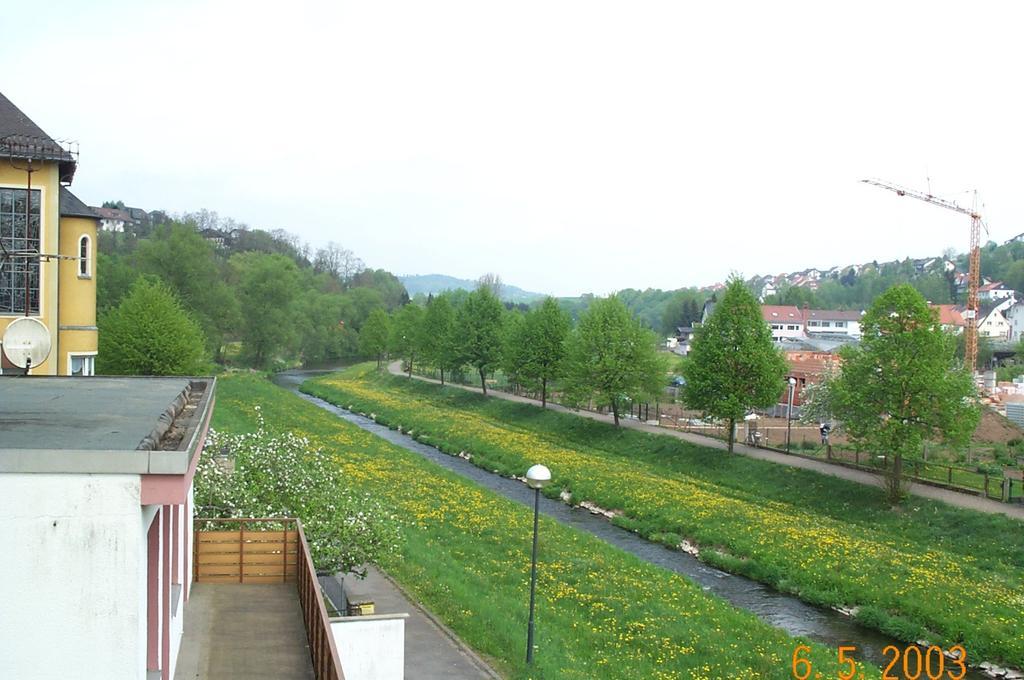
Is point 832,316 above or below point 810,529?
above

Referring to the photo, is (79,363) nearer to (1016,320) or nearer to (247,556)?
(247,556)

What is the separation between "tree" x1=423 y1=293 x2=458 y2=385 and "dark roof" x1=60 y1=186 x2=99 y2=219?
4560cm

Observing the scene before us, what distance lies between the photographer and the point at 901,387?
112ft

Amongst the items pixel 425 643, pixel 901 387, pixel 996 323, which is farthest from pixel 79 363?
pixel 996 323

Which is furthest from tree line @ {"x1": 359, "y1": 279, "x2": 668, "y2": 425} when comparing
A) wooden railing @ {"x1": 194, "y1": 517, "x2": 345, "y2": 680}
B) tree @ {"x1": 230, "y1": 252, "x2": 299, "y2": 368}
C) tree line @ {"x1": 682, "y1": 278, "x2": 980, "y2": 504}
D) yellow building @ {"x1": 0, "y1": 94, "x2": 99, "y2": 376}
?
wooden railing @ {"x1": 194, "y1": 517, "x2": 345, "y2": 680}

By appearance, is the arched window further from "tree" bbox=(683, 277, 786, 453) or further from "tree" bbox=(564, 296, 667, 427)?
"tree" bbox=(564, 296, 667, 427)

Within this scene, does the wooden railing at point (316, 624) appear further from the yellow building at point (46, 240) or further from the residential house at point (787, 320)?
the residential house at point (787, 320)

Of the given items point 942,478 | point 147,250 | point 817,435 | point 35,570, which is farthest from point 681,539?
point 147,250

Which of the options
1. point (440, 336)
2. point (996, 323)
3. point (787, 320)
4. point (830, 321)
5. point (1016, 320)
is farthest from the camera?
point (830, 321)

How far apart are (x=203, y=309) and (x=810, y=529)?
61411mm

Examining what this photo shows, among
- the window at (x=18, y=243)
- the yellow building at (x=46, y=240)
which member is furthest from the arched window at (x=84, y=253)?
the window at (x=18, y=243)

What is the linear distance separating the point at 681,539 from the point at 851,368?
1061 centimetres

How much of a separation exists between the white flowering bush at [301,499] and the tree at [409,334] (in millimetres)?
66806

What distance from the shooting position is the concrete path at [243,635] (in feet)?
39.4
